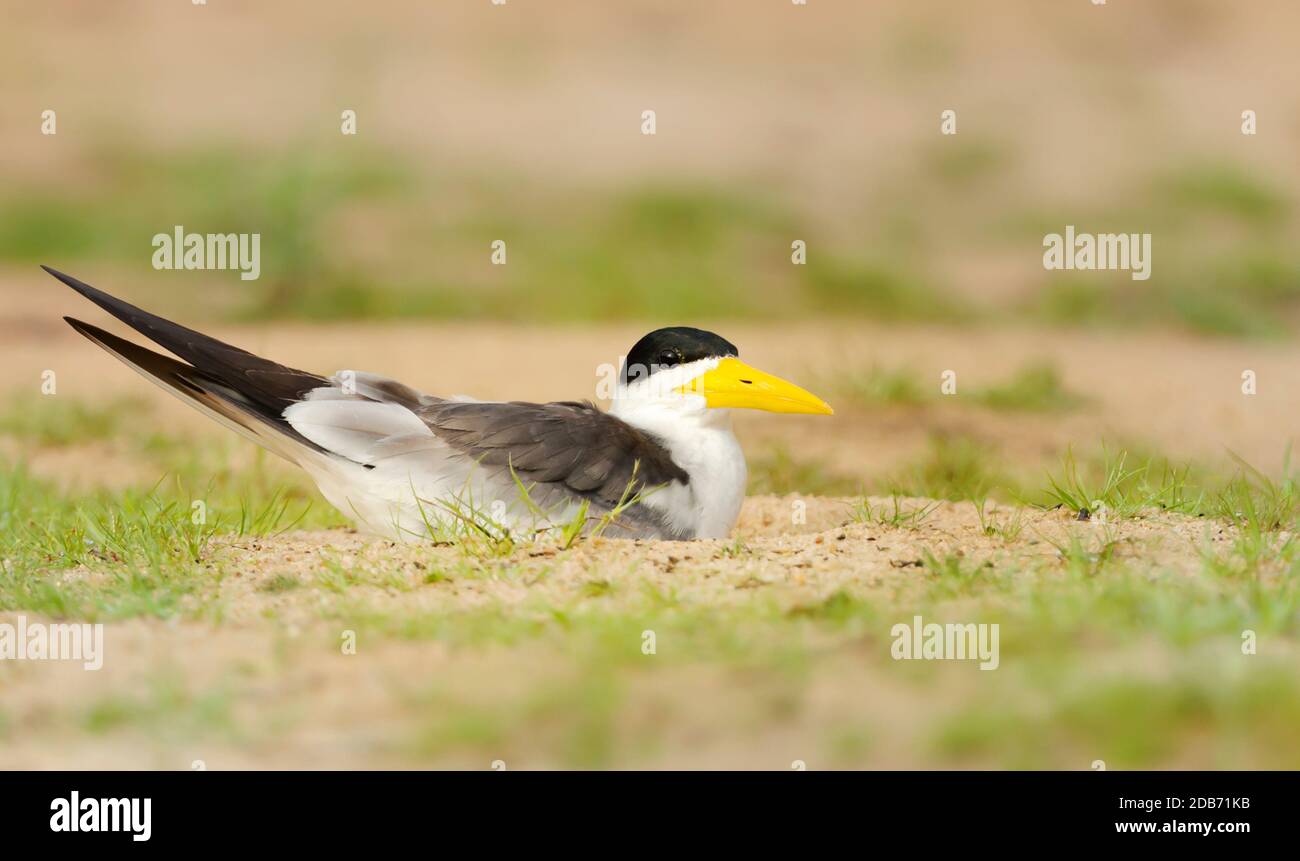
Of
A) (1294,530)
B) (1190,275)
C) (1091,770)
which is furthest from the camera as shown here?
(1190,275)

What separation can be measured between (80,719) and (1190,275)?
346 inches

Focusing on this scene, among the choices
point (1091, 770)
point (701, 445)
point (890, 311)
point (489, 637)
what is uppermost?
point (890, 311)

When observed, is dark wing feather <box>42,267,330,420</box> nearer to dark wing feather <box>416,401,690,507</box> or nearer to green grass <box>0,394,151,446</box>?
dark wing feather <box>416,401,690,507</box>

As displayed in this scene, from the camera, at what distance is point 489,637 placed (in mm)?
3230

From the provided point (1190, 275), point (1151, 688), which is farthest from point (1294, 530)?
point (1190, 275)

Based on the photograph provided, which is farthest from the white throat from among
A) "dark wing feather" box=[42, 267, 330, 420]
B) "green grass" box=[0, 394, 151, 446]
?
"green grass" box=[0, 394, 151, 446]

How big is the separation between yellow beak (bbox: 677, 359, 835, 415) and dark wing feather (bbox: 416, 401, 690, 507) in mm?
258

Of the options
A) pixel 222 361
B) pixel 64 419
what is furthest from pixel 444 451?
pixel 64 419

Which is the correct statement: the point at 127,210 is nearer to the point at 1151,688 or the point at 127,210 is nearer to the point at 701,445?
the point at 701,445

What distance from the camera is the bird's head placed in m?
4.46

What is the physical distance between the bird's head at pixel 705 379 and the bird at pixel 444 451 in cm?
1

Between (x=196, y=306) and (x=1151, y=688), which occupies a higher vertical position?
(x=196, y=306)

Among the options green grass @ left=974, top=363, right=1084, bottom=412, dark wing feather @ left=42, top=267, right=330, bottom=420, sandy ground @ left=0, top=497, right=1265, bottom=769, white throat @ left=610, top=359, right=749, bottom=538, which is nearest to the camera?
sandy ground @ left=0, top=497, right=1265, bottom=769

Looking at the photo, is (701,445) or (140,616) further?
(701,445)
